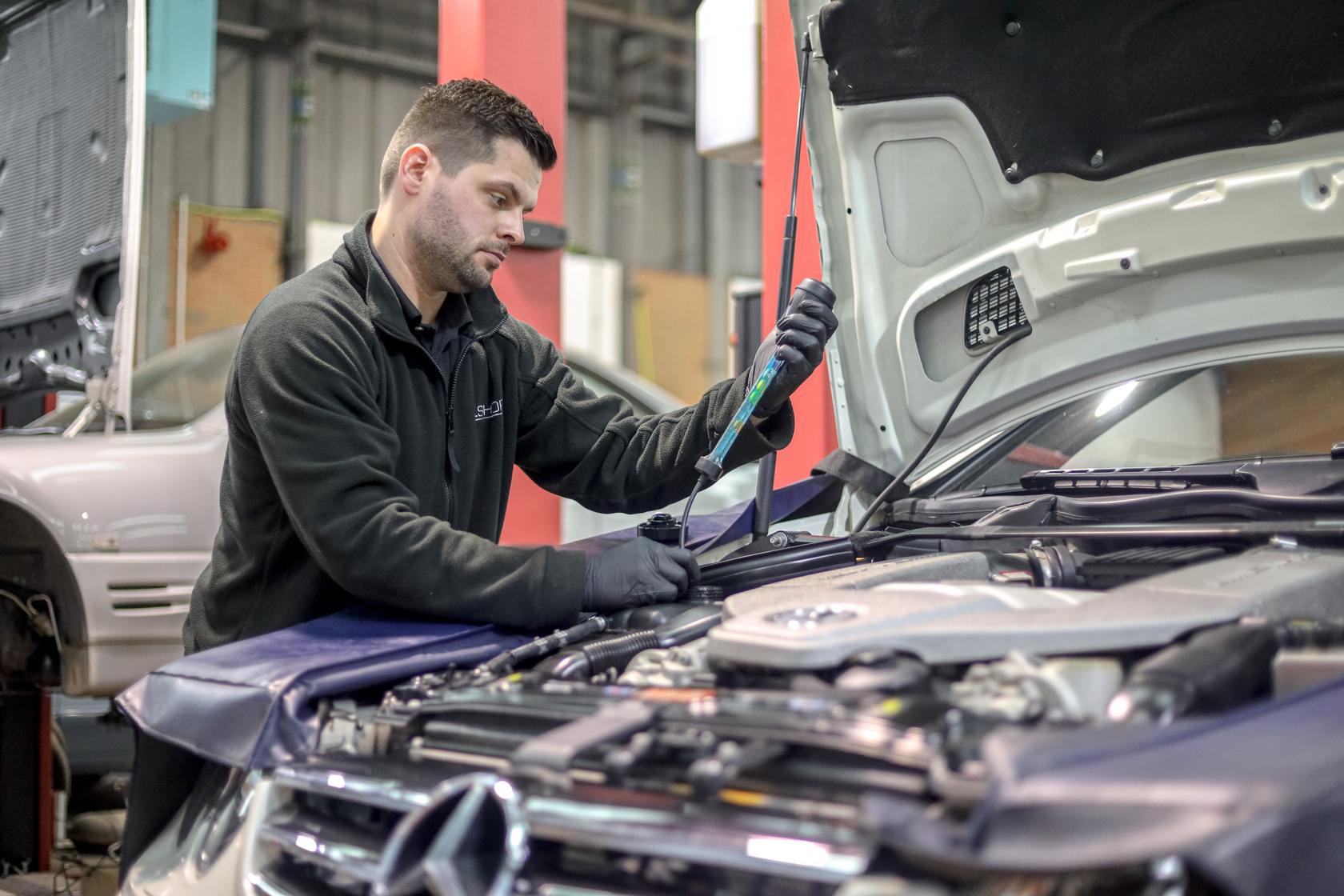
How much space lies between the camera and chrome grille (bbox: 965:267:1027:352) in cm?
194

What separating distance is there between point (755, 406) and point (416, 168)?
674mm

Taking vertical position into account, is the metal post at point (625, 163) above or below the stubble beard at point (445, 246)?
above

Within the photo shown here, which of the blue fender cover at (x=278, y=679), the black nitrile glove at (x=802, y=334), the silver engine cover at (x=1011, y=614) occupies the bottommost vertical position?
the blue fender cover at (x=278, y=679)

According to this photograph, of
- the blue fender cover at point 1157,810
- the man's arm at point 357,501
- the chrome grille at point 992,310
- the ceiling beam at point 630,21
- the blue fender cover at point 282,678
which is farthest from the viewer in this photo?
the ceiling beam at point 630,21

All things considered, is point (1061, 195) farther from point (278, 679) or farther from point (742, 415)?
point (278, 679)

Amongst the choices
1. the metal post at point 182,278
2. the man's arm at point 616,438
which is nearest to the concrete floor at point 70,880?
→ the man's arm at point 616,438

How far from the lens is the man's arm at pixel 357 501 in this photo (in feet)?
4.65

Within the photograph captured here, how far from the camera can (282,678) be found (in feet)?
Result: 3.75

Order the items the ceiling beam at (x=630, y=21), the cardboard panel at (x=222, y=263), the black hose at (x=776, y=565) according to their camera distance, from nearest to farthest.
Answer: the black hose at (x=776, y=565) < the cardboard panel at (x=222, y=263) < the ceiling beam at (x=630, y=21)

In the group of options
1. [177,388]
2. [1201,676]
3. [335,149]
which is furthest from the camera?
[335,149]

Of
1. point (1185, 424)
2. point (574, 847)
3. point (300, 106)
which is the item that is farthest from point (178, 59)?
point (300, 106)

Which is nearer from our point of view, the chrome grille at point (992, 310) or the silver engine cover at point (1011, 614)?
the silver engine cover at point (1011, 614)

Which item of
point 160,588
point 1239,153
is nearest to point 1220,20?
point 1239,153

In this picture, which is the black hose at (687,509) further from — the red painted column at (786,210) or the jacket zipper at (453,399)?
the red painted column at (786,210)
